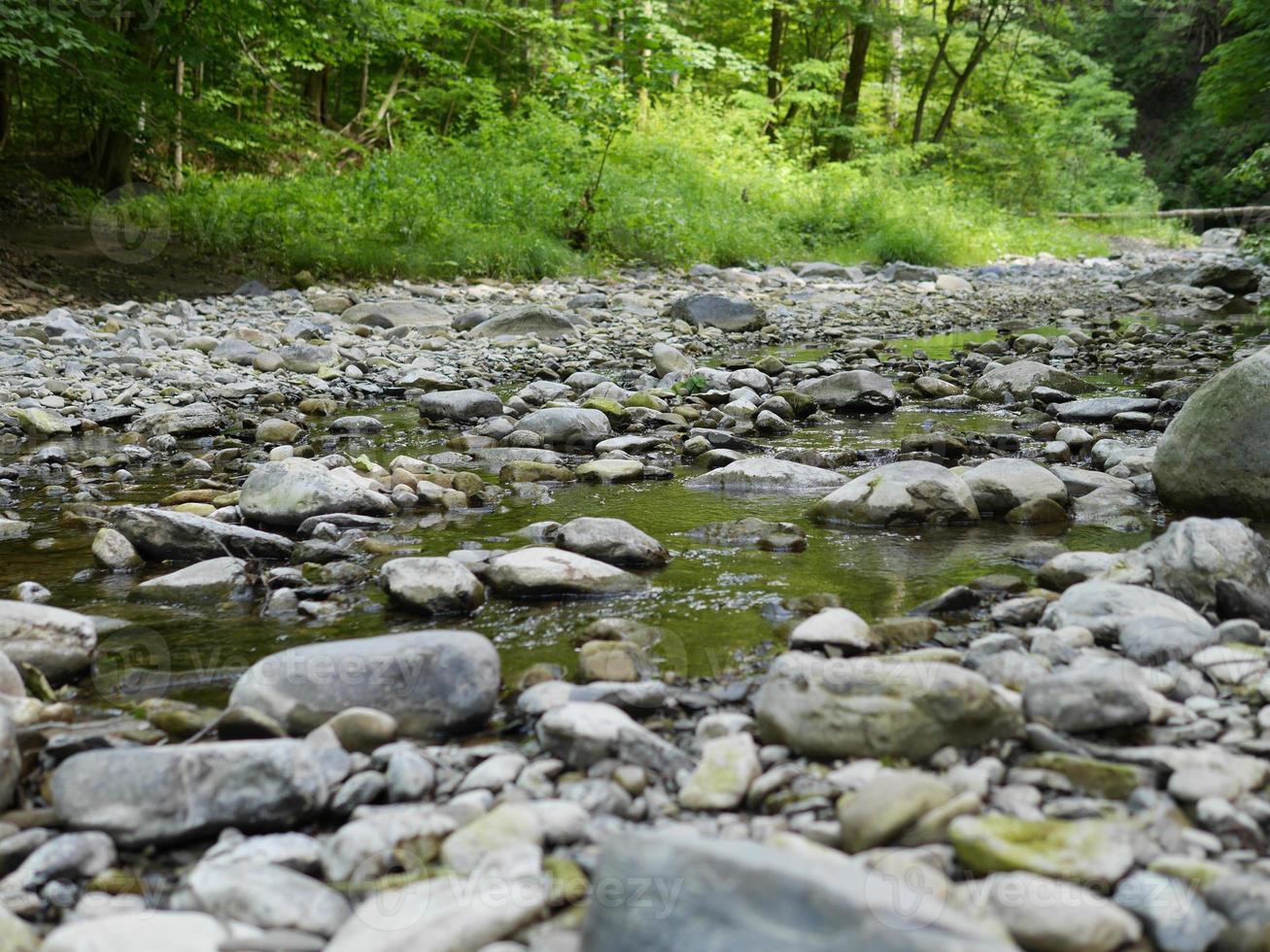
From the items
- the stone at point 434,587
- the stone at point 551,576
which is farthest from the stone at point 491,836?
the stone at point 551,576

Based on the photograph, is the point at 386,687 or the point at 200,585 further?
the point at 200,585

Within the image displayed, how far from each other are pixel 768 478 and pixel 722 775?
2.38 metres

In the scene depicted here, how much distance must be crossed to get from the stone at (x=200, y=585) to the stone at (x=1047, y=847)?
6.79 ft

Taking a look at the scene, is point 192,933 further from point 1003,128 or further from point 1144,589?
point 1003,128

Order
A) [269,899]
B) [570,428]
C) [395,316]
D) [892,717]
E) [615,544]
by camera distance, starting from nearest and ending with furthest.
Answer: [269,899]
[892,717]
[615,544]
[570,428]
[395,316]

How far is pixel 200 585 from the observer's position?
2.78 m

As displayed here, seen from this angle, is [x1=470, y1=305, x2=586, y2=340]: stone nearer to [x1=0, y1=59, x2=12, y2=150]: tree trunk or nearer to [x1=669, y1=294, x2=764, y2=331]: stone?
[x1=669, y1=294, x2=764, y2=331]: stone

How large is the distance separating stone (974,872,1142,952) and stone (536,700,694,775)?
23.5 inches

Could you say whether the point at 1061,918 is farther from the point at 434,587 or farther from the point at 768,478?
the point at 768,478

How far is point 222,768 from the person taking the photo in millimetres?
1618


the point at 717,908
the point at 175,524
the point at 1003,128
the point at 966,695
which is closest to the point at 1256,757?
the point at 966,695

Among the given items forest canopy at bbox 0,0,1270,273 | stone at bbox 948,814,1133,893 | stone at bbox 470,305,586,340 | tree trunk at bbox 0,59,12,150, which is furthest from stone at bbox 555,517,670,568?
tree trunk at bbox 0,59,12,150

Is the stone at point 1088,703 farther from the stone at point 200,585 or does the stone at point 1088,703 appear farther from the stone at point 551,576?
the stone at point 200,585

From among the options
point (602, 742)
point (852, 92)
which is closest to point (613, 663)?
point (602, 742)
